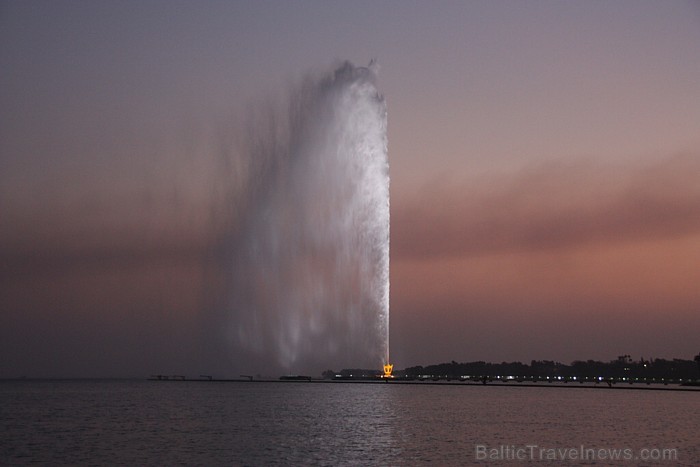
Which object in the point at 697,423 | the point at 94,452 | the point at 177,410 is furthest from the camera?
the point at 177,410

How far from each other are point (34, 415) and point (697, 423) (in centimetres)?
5897

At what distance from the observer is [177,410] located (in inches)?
3231

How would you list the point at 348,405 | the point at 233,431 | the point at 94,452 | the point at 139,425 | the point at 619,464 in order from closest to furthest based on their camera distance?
the point at 619,464 < the point at 94,452 < the point at 233,431 < the point at 139,425 < the point at 348,405

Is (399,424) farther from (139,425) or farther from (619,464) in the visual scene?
(619,464)

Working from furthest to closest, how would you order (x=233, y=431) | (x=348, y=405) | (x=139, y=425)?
(x=348, y=405) → (x=139, y=425) → (x=233, y=431)

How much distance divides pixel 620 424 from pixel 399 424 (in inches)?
694

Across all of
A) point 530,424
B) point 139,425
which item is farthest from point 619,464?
point 139,425

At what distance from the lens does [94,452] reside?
4556cm

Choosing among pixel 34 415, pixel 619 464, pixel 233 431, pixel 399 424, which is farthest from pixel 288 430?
pixel 34 415

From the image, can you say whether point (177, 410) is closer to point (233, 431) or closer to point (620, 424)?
point (233, 431)

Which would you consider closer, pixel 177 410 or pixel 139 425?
pixel 139 425

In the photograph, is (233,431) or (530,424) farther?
(530,424)

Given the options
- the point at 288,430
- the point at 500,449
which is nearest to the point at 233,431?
the point at 288,430

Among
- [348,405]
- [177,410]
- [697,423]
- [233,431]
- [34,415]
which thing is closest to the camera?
[233,431]
